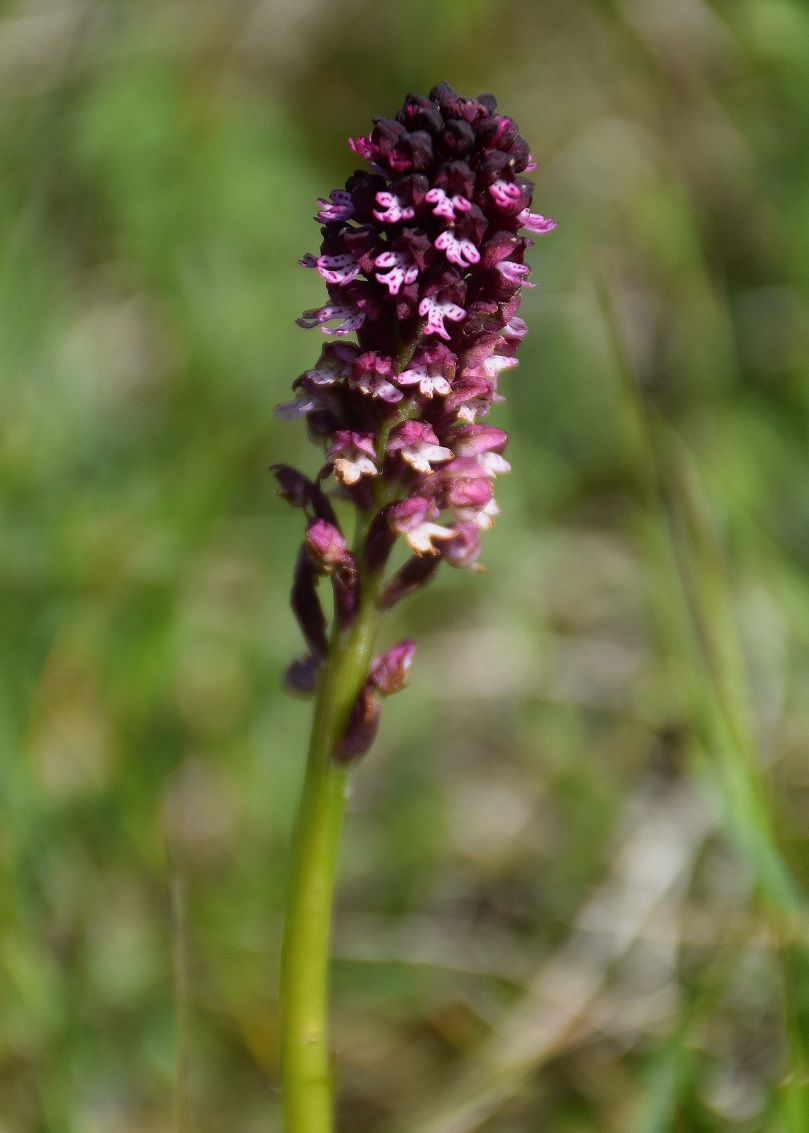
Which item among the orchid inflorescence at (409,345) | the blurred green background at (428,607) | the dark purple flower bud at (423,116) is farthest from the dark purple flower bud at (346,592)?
the dark purple flower bud at (423,116)

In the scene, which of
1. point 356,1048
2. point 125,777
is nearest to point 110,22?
point 125,777

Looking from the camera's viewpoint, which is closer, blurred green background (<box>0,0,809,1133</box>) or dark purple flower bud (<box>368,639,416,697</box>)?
dark purple flower bud (<box>368,639,416,697</box>)

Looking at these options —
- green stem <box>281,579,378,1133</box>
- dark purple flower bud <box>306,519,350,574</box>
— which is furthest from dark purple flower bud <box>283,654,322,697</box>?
dark purple flower bud <box>306,519,350,574</box>

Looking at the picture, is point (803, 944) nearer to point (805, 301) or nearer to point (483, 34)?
point (805, 301)

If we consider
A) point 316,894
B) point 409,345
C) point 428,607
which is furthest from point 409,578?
point 428,607

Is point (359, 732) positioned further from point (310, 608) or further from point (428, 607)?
point (428, 607)

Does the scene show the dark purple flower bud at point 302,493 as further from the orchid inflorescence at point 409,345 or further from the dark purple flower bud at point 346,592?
the dark purple flower bud at point 346,592

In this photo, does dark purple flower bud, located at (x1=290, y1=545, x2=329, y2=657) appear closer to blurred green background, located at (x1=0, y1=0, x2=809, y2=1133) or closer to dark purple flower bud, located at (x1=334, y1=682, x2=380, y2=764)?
dark purple flower bud, located at (x1=334, y1=682, x2=380, y2=764)
